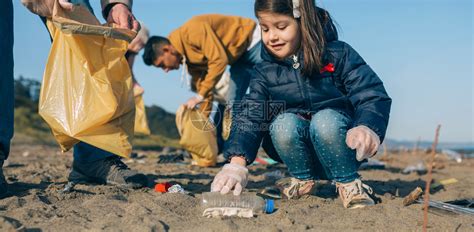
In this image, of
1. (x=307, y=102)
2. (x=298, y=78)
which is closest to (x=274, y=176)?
(x=307, y=102)

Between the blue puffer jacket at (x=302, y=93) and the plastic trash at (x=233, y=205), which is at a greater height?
the blue puffer jacket at (x=302, y=93)

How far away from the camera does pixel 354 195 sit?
8.63ft

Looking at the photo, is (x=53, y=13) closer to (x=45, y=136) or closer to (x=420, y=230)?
(x=420, y=230)

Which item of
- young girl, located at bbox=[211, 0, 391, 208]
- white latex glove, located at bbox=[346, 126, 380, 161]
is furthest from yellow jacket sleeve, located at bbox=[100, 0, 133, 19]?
white latex glove, located at bbox=[346, 126, 380, 161]

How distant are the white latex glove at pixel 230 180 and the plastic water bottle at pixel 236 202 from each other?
5 centimetres

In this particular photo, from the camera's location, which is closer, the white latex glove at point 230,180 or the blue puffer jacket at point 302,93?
the white latex glove at point 230,180

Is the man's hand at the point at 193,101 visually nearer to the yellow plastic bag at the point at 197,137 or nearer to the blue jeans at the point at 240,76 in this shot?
the yellow plastic bag at the point at 197,137

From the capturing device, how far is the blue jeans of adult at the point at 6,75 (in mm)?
2576

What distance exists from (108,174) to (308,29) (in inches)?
57.9

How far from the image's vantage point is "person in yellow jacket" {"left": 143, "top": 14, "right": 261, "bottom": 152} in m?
5.20

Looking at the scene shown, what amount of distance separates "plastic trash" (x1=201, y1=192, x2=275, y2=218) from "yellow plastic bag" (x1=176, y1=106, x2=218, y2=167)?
259cm

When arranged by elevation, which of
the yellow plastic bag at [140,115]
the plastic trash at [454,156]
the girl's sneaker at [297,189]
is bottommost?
the plastic trash at [454,156]

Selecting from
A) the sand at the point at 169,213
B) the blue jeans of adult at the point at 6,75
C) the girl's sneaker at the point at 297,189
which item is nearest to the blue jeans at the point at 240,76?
the sand at the point at 169,213

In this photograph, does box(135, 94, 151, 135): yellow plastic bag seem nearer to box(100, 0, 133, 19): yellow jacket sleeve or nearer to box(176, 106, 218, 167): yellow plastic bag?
box(176, 106, 218, 167): yellow plastic bag
